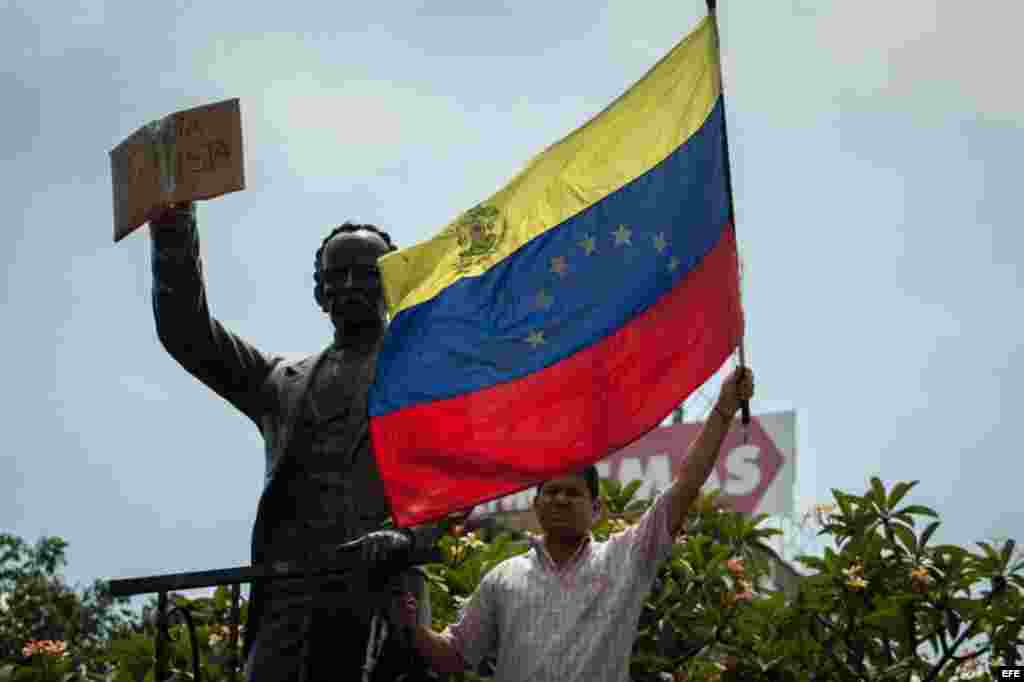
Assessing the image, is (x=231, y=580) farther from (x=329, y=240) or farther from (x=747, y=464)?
(x=747, y=464)

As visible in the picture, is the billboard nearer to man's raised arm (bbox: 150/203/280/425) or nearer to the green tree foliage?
the green tree foliage

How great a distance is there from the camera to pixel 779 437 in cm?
4519

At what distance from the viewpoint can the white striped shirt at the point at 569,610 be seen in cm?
546

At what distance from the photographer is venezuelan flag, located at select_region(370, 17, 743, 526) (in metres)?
6.29

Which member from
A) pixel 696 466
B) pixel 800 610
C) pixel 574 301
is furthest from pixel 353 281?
pixel 800 610

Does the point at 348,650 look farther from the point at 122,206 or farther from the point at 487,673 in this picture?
the point at 487,673

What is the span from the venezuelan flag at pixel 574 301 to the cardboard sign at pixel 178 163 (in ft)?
2.06

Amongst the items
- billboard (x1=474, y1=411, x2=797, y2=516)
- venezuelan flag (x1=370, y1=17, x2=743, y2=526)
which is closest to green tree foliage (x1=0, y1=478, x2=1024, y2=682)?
venezuelan flag (x1=370, y1=17, x2=743, y2=526)

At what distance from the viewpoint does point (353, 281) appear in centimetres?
631

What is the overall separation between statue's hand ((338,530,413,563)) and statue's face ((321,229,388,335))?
3.41ft

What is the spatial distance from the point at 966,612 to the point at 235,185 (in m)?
4.90

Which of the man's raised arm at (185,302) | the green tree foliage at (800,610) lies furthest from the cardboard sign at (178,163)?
the green tree foliage at (800,610)

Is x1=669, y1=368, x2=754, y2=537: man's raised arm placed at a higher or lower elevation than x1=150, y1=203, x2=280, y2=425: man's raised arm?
lower

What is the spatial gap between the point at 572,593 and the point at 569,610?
60 mm
